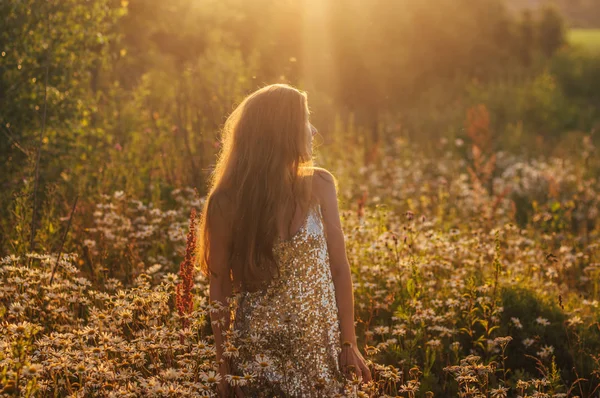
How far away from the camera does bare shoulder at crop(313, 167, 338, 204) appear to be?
3.09 m

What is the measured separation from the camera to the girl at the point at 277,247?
295cm

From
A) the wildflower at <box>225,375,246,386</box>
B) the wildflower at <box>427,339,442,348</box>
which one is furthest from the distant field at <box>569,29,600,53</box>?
the wildflower at <box>225,375,246,386</box>

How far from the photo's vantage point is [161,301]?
2865mm

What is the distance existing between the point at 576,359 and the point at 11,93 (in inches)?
203

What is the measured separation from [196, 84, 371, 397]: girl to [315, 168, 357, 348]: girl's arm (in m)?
0.01

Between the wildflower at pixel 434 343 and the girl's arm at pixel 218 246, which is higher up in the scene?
the girl's arm at pixel 218 246

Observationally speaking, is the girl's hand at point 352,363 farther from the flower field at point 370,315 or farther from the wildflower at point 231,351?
the wildflower at point 231,351

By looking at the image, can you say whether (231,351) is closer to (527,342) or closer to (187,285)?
(187,285)

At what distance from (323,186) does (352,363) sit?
856mm

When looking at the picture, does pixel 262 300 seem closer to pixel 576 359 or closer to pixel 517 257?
pixel 576 359

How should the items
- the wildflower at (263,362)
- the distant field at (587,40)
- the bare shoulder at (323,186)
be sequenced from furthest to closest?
the distant field at (587,40)
the bare shoulder at (323,186)
the wildflower at (263,362)

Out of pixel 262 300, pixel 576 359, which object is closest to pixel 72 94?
pixel 262 300

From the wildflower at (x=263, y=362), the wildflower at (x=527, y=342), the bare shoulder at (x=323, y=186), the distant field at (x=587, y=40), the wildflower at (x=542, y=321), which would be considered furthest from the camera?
the distant field at (x=587, y=40)

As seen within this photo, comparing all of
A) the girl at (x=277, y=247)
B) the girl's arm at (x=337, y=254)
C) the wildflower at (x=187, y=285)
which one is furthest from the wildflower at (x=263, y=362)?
the girl's arm at (x=337, y=254)
